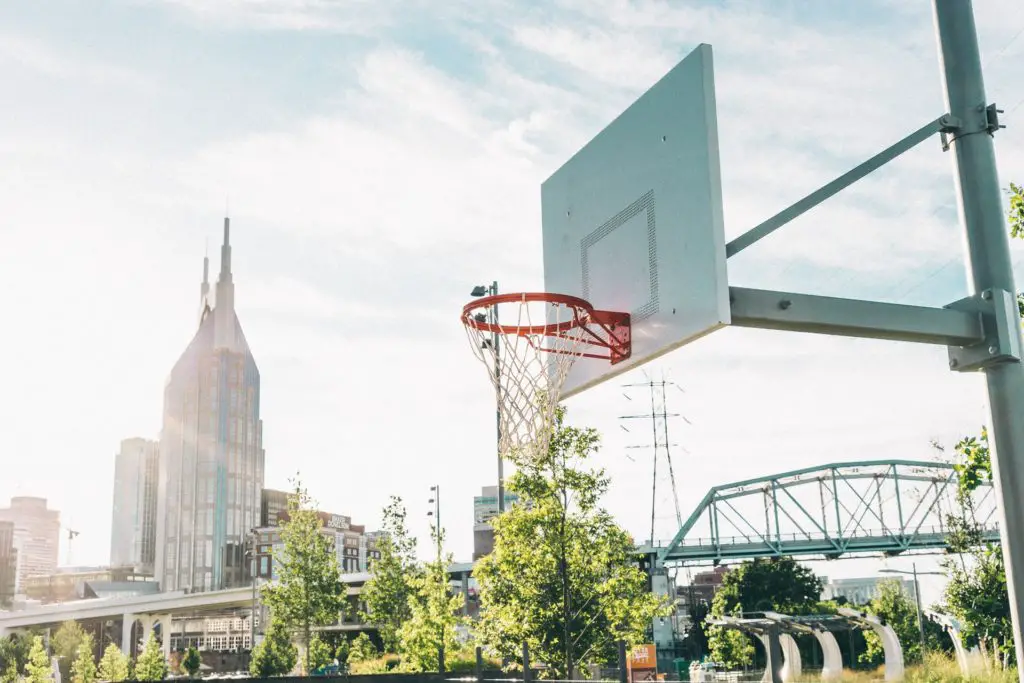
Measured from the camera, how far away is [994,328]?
212 inches

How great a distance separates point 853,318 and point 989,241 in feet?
3.14

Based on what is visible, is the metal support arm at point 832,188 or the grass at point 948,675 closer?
the metal support arm at point 832,188

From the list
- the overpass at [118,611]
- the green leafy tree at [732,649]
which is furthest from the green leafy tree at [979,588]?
the overpass at [118,611]

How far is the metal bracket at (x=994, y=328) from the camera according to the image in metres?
5.37

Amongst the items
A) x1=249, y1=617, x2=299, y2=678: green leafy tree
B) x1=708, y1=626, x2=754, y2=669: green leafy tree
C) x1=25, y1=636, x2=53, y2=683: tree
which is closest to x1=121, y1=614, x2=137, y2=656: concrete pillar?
x1=249, y1=617, x2=299, y2=678: green leafy tree

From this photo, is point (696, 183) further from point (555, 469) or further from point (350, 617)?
point (350, 617)

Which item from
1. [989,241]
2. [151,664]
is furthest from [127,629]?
[989,241]

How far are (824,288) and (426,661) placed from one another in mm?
23096

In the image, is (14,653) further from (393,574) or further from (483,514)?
(483,514)

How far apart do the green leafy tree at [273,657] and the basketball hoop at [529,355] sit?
41441 mm

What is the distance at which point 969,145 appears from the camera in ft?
18.3

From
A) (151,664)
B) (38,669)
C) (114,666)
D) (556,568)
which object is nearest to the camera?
(556,568)

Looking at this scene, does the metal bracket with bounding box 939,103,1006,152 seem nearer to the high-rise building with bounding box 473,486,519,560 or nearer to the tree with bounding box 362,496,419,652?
the tree with bounding box 362,496,419,652

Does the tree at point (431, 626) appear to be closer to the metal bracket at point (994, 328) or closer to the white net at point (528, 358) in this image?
the white net at point (528, 358)
